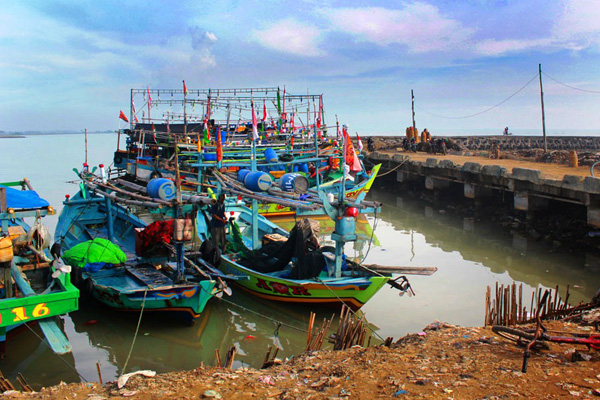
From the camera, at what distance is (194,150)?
2116cm

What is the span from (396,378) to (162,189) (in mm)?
7235

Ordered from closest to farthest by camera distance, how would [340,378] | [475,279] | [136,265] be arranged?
[340,378] → [136,265] → [475,279]

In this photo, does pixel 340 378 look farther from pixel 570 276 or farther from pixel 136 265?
pixel 570 276

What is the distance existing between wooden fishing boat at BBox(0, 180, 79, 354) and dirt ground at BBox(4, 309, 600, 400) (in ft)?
5.73

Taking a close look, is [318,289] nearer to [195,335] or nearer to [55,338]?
[195,335]

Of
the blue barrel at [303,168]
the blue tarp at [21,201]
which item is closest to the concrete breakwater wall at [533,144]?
the blue barrel at [303,168]

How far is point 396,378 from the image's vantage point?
535cm

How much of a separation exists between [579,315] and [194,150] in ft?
54.1

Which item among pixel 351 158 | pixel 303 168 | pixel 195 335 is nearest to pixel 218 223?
pixel 195 335

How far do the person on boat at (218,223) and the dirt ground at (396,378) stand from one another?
18.2ft

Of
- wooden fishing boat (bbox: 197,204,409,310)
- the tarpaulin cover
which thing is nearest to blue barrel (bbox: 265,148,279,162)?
wooden fishing boat (bbox: 197,204,409,310)

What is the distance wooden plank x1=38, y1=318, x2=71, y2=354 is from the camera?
6.41m

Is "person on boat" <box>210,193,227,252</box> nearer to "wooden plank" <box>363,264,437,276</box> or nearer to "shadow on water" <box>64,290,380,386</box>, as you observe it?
"shadow on water" <box>64,290,380,386</box>

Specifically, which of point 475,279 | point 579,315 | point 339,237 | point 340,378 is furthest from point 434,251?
point 340,378
